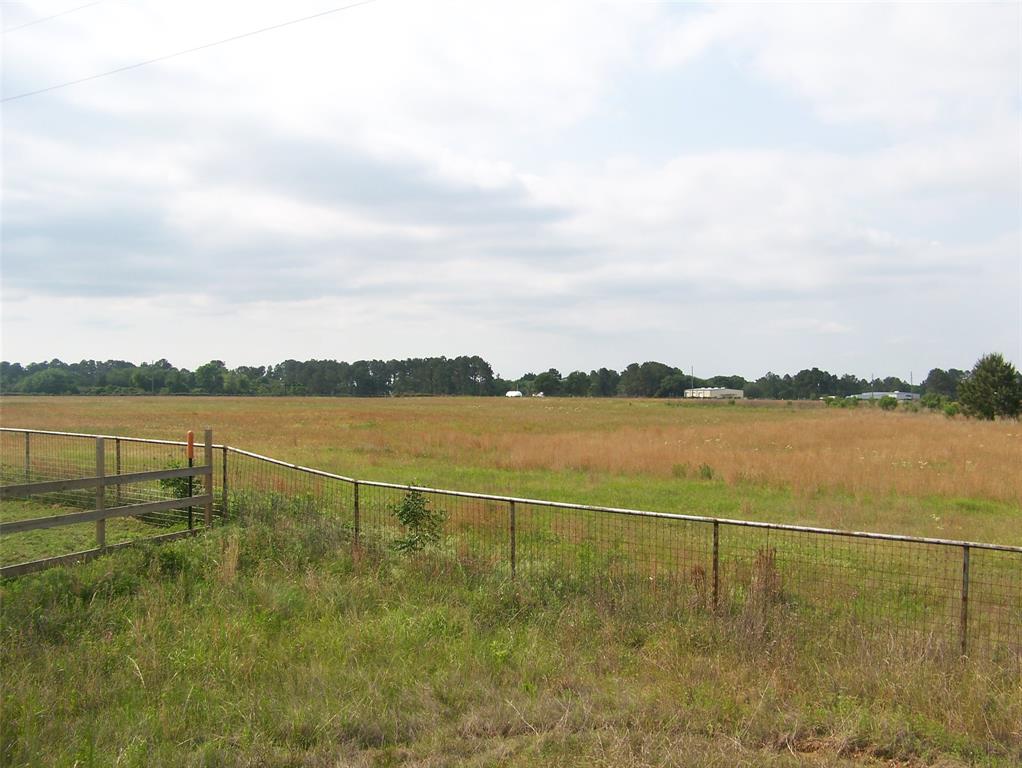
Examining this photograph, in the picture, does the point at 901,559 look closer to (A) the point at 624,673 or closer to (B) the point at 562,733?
(A) the point at 624,673

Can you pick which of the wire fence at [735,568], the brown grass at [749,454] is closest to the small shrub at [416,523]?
the wire fence at [735,568]

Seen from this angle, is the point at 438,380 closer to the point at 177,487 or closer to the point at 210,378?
the point at 210,378

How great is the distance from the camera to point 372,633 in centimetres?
638

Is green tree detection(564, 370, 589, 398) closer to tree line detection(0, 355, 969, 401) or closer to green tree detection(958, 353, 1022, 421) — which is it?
tree line detection(0, 355, 969, 401)

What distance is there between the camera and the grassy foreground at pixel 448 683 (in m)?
4.54

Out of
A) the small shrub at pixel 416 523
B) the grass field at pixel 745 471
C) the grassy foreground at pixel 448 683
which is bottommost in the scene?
the grass field at pixel 745 471

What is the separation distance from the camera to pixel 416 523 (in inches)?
365

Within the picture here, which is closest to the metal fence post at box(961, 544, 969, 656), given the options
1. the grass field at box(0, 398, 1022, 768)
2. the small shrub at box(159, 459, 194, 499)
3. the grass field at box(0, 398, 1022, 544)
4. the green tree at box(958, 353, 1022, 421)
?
the grass field at box(0, 398, 1022, 768)

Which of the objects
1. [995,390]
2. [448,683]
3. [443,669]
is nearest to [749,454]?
[443,669]

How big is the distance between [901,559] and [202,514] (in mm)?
10419

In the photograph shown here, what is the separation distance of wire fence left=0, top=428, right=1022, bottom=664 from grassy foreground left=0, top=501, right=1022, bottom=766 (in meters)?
0.39

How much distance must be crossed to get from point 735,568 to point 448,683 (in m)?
4.37

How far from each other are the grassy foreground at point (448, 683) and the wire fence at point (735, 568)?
1.29ft

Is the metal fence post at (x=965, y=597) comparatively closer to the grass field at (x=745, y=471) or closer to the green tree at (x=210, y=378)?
the grass field at (x=745, y=471)
